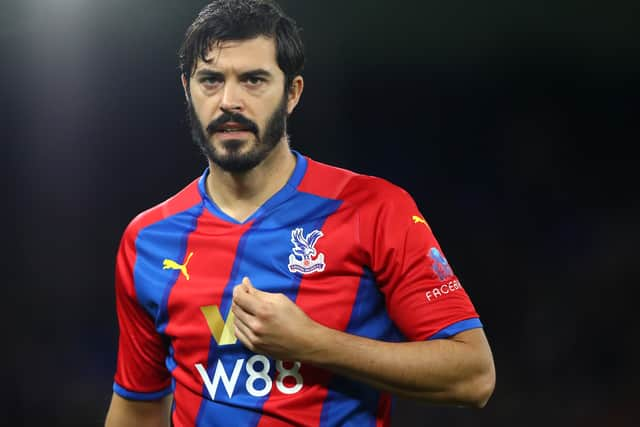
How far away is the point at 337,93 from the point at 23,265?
4.02 ft

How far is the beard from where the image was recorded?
1546 millimetres

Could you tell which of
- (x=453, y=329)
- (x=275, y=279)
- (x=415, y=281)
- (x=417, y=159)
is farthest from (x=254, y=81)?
(x=417, y=159)

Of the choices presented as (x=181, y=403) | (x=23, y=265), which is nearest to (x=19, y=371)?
(x=23, y=265)

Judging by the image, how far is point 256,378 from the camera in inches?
59.5

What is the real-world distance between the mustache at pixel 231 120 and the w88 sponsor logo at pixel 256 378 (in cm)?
45

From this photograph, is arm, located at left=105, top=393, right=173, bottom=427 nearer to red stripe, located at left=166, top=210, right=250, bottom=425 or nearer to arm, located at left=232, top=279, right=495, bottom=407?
red stripe, located at left=166, top=210, right=250, bottom=425

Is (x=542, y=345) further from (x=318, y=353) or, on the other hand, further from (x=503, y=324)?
(x=318, y=353)

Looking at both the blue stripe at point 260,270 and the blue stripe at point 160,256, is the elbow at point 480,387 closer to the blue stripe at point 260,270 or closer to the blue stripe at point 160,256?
the blue stripe at point 260,270

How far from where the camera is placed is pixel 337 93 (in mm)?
2676

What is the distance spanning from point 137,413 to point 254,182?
0.63m

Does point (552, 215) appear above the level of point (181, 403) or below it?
above

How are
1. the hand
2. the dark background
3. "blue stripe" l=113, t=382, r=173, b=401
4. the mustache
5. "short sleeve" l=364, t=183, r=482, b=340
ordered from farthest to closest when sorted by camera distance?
the dark background, "blue stripe" l=113, t=382, r=173, b=401, the mustache, "short sleeve" l=364, t=183, r=482, b=340, the hand

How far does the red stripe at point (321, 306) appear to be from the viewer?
4.85 feet

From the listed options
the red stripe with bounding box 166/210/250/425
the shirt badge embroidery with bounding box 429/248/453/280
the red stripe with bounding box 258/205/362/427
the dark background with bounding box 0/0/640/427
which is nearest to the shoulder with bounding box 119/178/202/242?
the red stripe with bounding box 166/210/250/425
